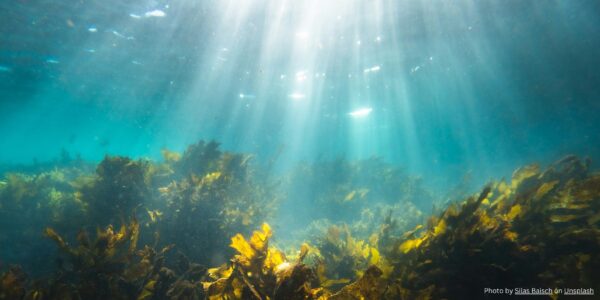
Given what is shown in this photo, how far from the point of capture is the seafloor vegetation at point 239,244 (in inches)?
123

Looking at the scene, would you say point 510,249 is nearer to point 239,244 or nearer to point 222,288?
point 239,244

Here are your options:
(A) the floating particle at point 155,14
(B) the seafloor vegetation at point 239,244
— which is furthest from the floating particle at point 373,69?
(A) the floating particle at point 155,14

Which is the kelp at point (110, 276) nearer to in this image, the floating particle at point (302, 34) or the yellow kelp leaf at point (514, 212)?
the yellow kelp leaf at point (514, 212)

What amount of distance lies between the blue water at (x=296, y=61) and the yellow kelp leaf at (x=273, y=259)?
9.78 metres

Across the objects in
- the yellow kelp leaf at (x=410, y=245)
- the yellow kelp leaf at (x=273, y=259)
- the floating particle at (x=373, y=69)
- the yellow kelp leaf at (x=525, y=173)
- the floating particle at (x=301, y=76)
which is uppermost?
the floating particle at (x=373, y=69)

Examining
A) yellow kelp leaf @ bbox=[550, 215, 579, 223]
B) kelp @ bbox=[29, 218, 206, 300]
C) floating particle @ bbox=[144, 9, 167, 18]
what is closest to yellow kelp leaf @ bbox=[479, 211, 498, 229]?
yellow kelp leaf @ bbox=[550, 215, 579, 223]

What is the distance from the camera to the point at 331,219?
47.2 ft

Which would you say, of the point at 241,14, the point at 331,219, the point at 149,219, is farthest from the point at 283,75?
the point at 149,219

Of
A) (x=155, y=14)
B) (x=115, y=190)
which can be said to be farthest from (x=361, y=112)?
(x=115, y=190)

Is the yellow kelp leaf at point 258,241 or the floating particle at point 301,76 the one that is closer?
the yellow kelp leaf at point 258,241

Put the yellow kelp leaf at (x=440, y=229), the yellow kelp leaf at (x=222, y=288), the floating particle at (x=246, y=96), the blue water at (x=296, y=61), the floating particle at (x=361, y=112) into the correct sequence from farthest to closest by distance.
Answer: the floating particle at (x=361, y=112), the floating particle at (x=246, y=96), the blue water at (x=296, y=61), the yellow kelp leaf at (x=440, y=229), the yellow kelp leaf at (x=222, y=288)

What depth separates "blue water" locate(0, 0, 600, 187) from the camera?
11.7 metres

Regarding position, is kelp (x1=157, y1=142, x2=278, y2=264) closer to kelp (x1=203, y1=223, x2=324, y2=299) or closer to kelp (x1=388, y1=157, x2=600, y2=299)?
kelp (x1=203, y1=223, x2=324, y2=299)

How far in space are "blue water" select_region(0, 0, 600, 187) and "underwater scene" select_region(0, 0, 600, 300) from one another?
13 cm
